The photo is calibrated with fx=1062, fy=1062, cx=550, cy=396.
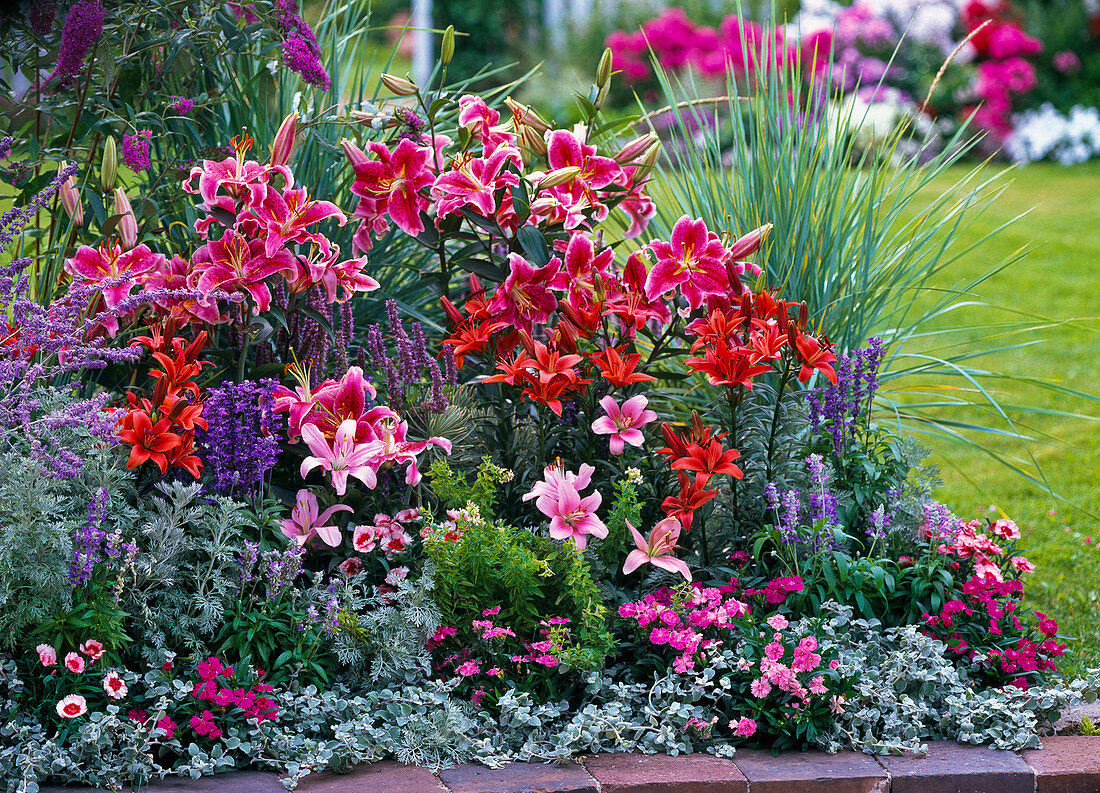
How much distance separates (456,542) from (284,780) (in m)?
0.59

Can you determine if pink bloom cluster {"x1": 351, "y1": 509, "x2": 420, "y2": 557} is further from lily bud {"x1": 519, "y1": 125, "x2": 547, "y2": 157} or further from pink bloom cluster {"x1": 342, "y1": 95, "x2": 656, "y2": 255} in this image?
lily bud {"x1": 519, "y1": 125, "x2": 547, "y2": 157}

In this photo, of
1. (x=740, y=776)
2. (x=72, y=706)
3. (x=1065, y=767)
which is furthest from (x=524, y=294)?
(x=1065, y=767)

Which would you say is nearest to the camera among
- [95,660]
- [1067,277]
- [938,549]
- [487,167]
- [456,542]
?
[95,660]

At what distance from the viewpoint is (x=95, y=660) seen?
2066mm

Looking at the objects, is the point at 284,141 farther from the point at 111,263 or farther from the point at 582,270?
the point at 582,270

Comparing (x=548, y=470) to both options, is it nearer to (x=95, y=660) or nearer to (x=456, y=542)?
(x=456, y=542)

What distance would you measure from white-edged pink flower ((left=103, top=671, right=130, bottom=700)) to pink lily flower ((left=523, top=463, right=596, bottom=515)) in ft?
2.86

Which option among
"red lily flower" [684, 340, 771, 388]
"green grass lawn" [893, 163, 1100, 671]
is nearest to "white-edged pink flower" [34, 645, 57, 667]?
"red lily flower" [684, 340, 771, 388]

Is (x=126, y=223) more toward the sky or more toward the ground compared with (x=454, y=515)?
more toward the sky

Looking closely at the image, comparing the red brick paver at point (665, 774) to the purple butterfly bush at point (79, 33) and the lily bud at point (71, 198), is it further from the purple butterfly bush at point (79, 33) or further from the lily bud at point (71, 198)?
the purple butterfly bush at point (79, 33)

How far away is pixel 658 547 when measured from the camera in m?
2.37

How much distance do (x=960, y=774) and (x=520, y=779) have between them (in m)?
0.86

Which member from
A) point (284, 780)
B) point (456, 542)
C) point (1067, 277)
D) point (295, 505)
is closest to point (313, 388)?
point (295, 505)

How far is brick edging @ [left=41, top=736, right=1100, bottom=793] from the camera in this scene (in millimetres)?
1965
